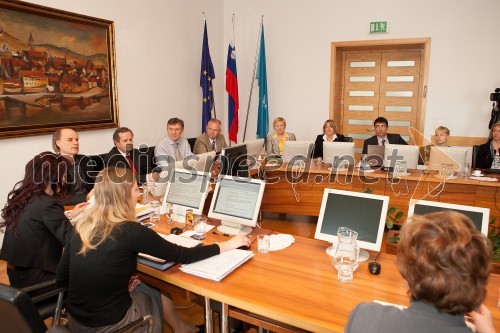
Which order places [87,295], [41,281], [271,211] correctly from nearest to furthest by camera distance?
[87,295]
[41,281]
[271,211]

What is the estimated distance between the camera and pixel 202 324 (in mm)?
2650

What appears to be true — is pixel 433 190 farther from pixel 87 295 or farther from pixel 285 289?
pixel 87 295

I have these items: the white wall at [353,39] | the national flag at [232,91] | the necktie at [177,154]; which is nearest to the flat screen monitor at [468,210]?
the necktie at [177,154]

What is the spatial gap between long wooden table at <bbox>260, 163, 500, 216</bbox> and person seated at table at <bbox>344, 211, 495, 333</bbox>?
122 inches

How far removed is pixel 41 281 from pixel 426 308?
76.0 inches

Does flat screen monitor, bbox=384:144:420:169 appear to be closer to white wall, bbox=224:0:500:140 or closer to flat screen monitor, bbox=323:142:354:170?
flat screen monitor, bbox=323:142:354:170

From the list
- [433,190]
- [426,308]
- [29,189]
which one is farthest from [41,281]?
[433,190]

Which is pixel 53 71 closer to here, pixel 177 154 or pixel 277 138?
pixel 177 154

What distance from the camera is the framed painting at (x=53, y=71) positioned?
12.3 ft

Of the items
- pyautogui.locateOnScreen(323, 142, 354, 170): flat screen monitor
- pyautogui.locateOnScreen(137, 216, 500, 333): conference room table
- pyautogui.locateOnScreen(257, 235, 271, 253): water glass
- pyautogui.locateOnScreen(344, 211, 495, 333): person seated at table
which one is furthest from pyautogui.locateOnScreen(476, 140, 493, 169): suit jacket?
pyautogui.locateOnScreen(344, 211, 495, 333): person seated at table

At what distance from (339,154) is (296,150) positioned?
517 mm

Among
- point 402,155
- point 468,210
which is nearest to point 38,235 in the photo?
point 468,210

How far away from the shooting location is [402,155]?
4.01 meters

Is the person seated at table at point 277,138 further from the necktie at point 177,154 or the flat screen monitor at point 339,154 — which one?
the necktie at point 177,154
